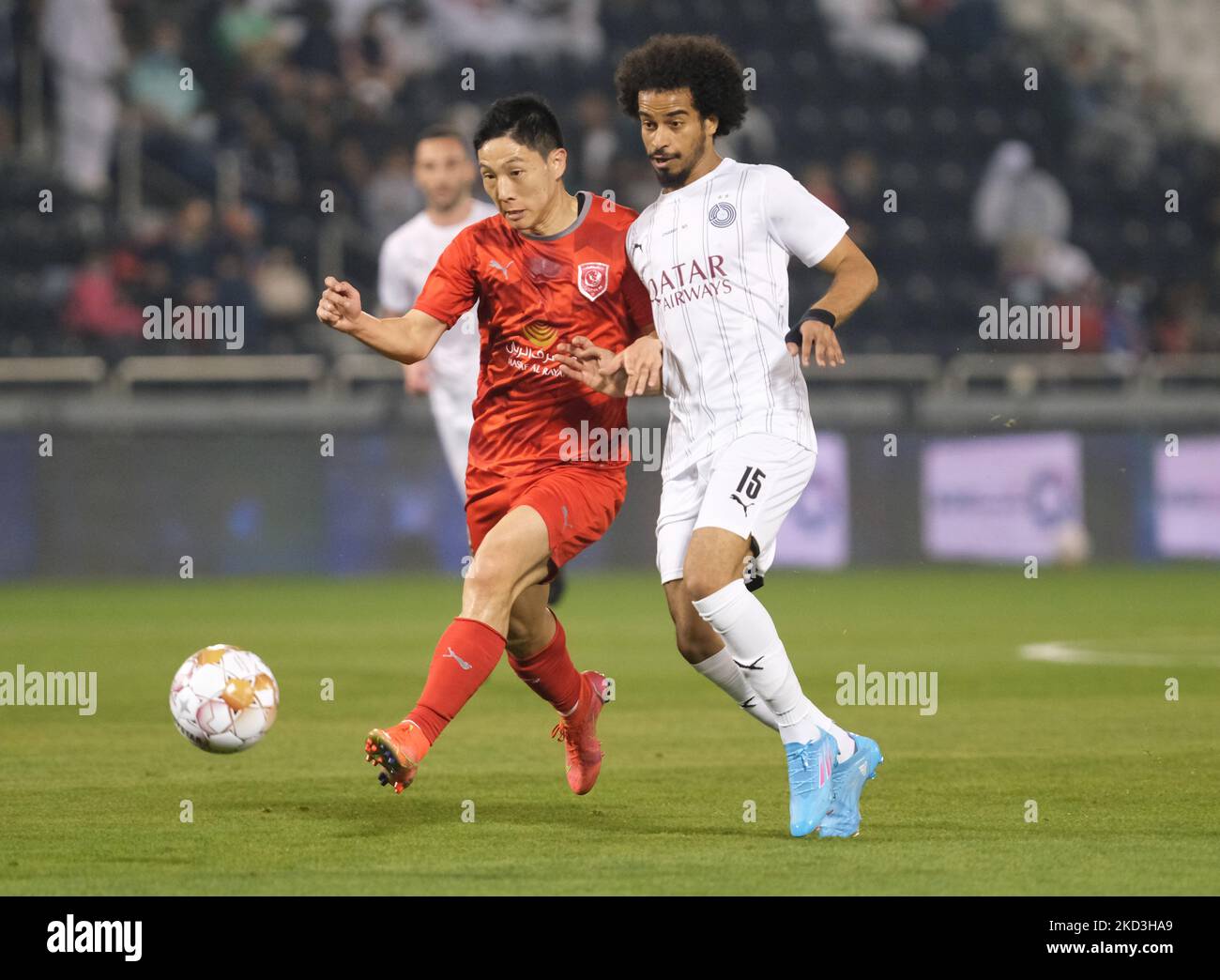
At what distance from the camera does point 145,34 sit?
17.8m

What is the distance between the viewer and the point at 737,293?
18.6 feet

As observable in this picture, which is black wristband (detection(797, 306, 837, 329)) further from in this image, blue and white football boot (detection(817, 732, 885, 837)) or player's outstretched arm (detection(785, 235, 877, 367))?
blue and white football boot (detection(817, 732, 885, 837))

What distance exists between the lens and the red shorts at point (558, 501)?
5.85m

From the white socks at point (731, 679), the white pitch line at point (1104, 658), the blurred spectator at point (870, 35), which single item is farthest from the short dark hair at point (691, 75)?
the blurred spectator at point (870, 35)

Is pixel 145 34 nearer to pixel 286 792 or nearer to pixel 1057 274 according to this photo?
pixel 1057 274

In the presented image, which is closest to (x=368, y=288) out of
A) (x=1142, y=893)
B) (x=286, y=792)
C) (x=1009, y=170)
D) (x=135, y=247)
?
(x=135, y=247)

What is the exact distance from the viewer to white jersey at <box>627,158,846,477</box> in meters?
5.66

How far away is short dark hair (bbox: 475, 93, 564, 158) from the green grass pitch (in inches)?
78.3

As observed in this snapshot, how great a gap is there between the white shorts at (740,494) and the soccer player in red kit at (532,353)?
0.90 feet

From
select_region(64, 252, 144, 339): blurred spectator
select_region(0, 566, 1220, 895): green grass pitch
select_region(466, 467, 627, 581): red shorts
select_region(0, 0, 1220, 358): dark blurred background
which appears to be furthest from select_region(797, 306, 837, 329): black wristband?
select_region(64, 252, 144, 339): blurred spectator

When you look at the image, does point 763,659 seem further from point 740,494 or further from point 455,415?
point 455,415

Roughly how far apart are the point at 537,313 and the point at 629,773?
5.51 feet
